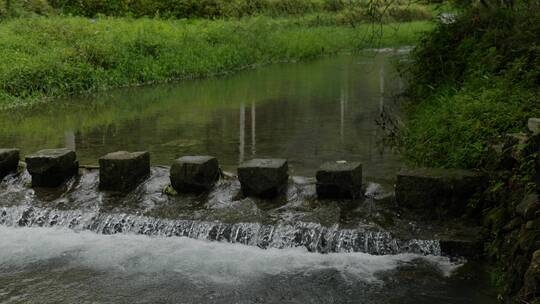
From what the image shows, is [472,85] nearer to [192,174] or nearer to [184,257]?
[192,174]

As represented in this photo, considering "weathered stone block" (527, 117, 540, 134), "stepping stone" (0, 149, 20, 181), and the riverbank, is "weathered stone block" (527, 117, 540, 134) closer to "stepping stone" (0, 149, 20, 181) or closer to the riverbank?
the riverbank

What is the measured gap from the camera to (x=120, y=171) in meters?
8.38

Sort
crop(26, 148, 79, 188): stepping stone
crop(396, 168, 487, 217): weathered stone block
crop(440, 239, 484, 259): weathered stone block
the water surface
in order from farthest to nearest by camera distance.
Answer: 1. the water surface
2. crop(26, 148, 79, 188): stepping stone
3. crop(396, 168, 487, 217): weathered stone block
4. crop(440, 239, 484, 259): weathered stone block

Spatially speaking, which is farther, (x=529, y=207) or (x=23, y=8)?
(x=23, y=8)

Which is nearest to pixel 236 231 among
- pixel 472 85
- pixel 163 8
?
pixel 472 85

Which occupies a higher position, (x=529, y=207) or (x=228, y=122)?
(x=529, y=207)

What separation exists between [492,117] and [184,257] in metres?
3.98

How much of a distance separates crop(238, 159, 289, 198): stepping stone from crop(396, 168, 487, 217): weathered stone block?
4.68 ft

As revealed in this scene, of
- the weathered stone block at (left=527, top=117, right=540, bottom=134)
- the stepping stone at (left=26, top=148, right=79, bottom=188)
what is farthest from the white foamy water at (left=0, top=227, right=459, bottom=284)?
the weathered stone block at (left=527, top=117, right=540, bottom=134)

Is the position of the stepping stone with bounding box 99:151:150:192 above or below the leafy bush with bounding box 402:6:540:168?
below

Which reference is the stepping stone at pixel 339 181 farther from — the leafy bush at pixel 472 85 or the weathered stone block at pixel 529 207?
the weathered stone block at pixel 529 207

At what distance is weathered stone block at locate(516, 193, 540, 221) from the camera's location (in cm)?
501

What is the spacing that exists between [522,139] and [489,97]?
8.63 ft

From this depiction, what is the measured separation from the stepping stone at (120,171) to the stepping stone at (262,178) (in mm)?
1485
